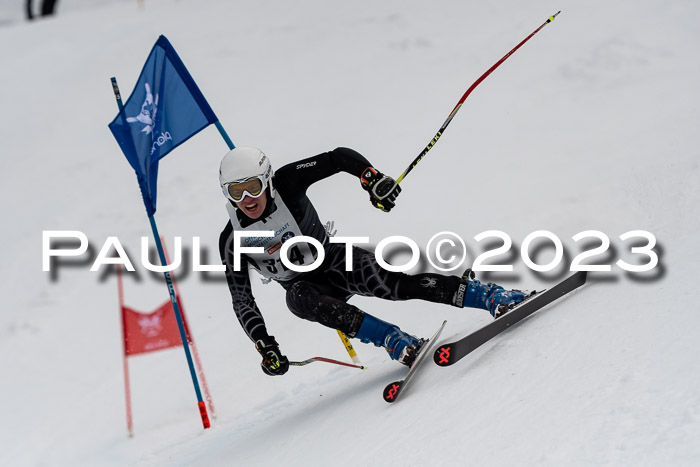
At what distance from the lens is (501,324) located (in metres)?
3.52

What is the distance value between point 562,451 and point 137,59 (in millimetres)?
13148

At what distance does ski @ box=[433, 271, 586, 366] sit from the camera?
322 centimetres

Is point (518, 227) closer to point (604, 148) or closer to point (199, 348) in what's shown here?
point (604, 148)

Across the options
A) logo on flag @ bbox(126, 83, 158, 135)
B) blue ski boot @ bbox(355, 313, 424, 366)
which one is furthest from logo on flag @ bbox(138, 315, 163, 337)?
blue ski boot @ bbox(355, 313, 424, 366)

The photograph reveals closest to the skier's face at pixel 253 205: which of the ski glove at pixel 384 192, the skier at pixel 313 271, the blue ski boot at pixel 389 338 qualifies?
the skier at pixel 313 271

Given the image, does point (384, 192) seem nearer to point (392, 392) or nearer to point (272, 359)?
point (392, 392)

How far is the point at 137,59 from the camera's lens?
1367 centimetres

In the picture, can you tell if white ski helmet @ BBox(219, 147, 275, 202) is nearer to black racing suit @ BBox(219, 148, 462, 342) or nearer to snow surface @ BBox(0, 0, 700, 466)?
black racing suit @ BBox(219, 148, 462, 342)

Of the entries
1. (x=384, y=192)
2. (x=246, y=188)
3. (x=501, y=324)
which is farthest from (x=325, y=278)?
(x=501, y=324)

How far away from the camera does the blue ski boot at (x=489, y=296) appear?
12.2 ft

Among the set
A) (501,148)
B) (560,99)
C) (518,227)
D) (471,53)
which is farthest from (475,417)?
(471,53)

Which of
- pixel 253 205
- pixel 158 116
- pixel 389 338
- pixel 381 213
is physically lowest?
pixel 389 338

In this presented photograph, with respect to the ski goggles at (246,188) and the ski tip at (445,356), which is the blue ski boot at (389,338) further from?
the ski goggles at (246,188)

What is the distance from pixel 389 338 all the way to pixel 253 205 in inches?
40.8
